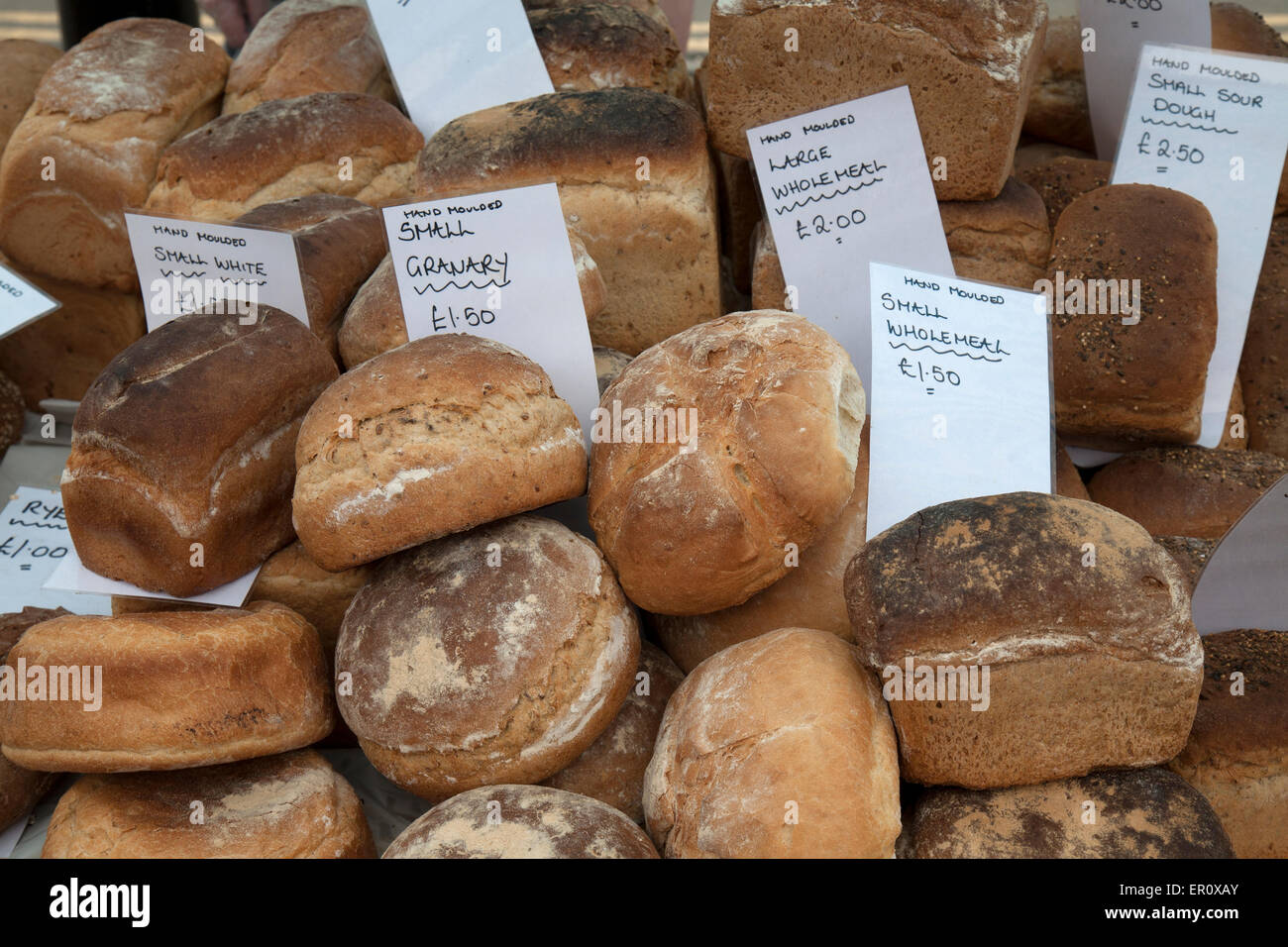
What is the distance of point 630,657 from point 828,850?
53 cm

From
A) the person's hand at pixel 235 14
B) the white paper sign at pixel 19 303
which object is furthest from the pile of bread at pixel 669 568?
the person's hand at pixel 235 14

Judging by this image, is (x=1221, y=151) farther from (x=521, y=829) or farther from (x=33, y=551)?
(x=33, y=551)

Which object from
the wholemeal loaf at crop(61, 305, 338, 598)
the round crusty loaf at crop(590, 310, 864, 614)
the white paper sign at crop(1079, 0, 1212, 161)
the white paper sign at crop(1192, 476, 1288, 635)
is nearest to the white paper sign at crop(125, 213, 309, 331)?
the wholemeal loaf at crop(61, 305, 338, 598)

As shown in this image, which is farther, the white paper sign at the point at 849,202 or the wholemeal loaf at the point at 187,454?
the white paper sign at the point at 849,202

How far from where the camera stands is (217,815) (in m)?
1.68

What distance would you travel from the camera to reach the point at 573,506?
212 centimetres

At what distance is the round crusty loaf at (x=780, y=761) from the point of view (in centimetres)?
142

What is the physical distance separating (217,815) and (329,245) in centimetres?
127

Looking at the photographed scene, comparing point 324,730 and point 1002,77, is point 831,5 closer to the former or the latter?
point 1002,77

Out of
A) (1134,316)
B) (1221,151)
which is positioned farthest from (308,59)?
(1221,151)

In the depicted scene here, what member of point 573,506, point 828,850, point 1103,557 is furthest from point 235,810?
point 1103,557

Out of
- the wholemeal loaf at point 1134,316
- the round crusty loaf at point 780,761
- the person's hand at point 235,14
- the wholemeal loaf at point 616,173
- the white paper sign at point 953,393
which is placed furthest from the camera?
the person's hand at point 235,14

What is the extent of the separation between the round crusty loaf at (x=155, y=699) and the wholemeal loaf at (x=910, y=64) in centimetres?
167

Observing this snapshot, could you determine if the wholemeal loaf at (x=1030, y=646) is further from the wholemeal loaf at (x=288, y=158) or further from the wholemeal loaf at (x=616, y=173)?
the wholemeal loaf at (x=288, y=158)
